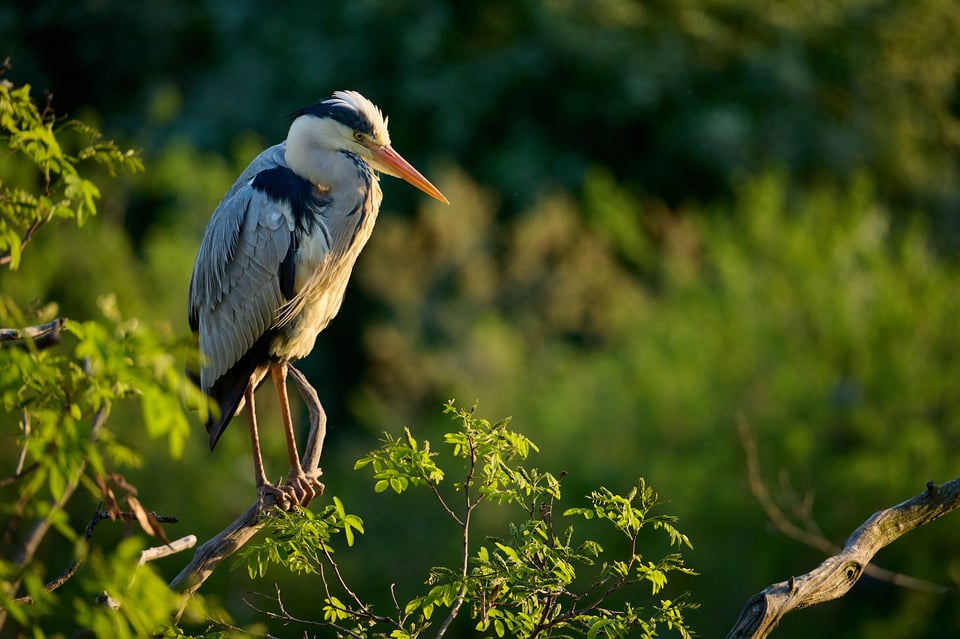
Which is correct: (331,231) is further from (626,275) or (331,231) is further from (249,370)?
(626,275)

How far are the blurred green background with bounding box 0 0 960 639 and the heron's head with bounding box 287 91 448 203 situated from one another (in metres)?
6.48

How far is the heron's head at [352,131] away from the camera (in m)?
4.70

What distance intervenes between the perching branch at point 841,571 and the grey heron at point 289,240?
2.20 m

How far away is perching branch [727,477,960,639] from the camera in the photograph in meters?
2.77

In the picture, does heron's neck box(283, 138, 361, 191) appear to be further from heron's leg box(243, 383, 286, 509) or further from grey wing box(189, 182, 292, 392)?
heron's leg box(243, 383, 286, 509)

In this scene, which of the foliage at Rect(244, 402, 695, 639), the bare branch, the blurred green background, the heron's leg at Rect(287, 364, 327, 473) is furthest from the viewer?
the blurred green background

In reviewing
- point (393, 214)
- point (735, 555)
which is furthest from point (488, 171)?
point (735, 555)

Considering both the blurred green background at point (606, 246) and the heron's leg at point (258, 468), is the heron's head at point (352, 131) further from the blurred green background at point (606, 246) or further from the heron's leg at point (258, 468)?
the blurred green background at point (606, 246)

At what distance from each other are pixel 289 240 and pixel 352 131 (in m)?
0.49

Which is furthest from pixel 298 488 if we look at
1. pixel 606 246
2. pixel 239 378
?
pixel 606 246

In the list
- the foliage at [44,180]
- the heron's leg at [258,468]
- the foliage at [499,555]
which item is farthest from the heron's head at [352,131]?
the foliage at [499,555]

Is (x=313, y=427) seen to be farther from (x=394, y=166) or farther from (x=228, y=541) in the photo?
(x=394, y=166)

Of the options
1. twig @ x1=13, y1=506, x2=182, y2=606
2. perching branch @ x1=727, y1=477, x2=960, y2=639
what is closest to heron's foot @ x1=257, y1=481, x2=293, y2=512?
twig @ x1=13, y1=506, x2=182, y2=606

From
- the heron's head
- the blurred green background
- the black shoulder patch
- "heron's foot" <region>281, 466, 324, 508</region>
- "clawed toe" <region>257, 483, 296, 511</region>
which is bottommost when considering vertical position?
the blurred green background
